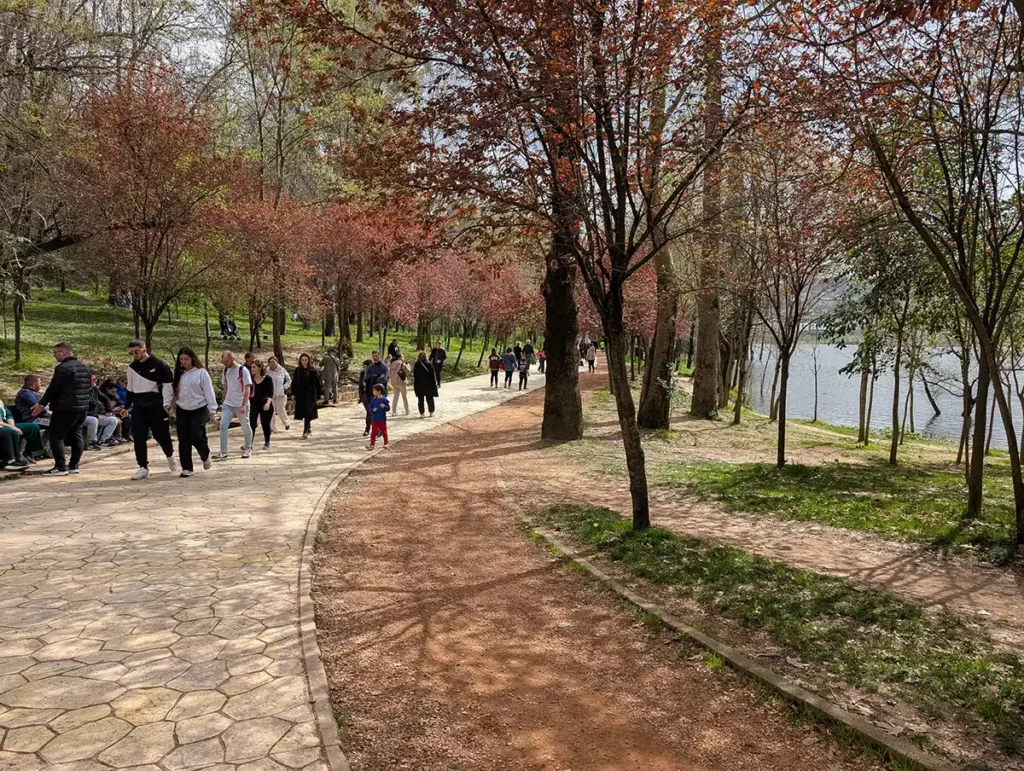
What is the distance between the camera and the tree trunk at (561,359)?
43.3 ft

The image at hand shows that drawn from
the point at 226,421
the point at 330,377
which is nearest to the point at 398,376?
the point at 330,377

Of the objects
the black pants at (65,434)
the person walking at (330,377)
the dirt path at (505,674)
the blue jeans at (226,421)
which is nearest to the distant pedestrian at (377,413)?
the blue jeans at (226,421)

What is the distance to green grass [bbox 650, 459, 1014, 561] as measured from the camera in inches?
298

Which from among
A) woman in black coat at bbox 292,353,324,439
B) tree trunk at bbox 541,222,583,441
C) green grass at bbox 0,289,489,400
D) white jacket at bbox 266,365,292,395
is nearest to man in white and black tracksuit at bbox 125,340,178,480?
white jacket at bbox 266,365,292,395

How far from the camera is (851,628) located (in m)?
4.73

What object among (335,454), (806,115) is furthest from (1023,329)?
(335,454)

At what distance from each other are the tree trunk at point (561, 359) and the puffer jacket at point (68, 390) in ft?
26.6

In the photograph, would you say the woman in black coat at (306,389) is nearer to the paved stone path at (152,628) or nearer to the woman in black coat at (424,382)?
the woman in black coat at (424,382)

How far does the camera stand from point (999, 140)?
7.45 m

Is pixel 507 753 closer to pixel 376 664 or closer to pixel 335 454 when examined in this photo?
pixel 376 664

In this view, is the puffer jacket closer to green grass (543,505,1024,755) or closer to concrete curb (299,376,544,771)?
concrete curb (299,376,544,771)

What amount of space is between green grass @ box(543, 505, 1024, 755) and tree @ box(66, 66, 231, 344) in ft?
41.4

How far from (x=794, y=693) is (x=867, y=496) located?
6.89 metres

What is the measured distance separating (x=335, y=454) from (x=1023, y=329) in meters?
14.5
